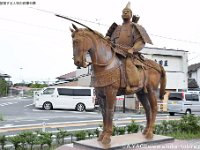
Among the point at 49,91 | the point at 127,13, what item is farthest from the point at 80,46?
the point at 49,91

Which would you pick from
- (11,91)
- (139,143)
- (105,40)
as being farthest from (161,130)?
(11,91)

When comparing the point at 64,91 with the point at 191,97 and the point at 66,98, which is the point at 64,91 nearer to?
the point at 66,98

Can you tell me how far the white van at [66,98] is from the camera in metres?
24.7

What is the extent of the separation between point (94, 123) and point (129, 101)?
1378 centimetres

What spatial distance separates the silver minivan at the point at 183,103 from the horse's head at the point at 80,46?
729 inches

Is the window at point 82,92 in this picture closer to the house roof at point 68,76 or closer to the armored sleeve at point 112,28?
the armored sleeve at point 112,28

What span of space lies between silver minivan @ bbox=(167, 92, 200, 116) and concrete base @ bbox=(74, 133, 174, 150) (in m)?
16.9

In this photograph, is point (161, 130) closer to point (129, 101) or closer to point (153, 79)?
point (153, 79)

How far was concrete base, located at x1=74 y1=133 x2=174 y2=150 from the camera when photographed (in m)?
5.61

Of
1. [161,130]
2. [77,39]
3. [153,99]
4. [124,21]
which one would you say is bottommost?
[161,130]

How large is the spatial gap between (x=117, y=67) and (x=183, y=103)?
18.0 m

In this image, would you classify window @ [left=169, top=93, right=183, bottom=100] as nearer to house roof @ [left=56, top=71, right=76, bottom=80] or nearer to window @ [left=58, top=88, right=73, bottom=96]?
window @ [left=58, top=88, right=73, bottom=96]

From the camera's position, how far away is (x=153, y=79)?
6785 millimetres

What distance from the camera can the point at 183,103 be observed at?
23.0 meters
